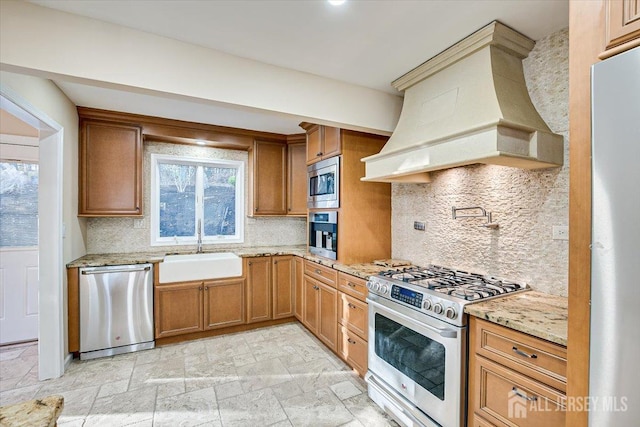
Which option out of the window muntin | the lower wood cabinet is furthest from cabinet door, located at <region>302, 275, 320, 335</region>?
the window muntin

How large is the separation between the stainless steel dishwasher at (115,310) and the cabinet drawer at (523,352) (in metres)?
3.02

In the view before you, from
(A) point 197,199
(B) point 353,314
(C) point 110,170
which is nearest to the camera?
(B) point 353,314

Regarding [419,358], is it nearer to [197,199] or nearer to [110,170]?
[197,199]

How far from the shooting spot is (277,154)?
400cm

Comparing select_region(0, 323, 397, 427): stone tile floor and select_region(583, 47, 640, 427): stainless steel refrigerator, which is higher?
select_region(583, 47, 640, 427): stainless steel refrigerator

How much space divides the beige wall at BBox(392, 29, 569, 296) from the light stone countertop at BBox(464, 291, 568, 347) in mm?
209

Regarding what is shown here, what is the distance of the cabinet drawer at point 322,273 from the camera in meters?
2.87

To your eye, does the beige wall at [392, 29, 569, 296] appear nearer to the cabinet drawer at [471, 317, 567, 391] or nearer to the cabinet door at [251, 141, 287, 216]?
the cabinet drawer at [471, 317, 567, 391]

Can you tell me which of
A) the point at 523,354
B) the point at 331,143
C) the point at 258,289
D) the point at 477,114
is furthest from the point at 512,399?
the point at 258,289

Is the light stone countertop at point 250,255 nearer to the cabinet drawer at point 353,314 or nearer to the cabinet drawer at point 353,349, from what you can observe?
the cabinet drawer at point 353,314

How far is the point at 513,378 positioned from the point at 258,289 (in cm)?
276

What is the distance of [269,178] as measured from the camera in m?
3.97

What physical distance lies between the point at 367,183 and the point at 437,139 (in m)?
1.19

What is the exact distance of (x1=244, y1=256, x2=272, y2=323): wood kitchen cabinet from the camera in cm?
352
